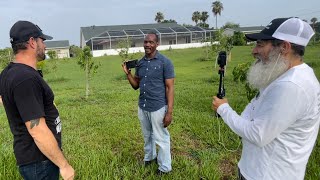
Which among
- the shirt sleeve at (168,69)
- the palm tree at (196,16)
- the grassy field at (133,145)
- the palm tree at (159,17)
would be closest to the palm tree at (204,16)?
the palm tree at (196,16)

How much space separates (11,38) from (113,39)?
162 ft

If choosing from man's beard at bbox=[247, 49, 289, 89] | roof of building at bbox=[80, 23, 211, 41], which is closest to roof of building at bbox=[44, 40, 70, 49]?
roof of building at bbox=[80, 23, 211, 41]

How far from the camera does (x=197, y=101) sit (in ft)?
31.2

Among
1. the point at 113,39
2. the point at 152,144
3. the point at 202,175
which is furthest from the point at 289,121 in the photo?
the point at 113,39

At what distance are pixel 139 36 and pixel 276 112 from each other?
2031 inches

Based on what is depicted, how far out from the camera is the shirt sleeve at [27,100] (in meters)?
2.21

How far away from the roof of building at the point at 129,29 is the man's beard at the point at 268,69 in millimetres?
50059

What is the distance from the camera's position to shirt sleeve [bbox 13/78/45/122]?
2.21 meters

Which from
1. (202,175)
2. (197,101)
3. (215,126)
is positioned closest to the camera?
(202,175)

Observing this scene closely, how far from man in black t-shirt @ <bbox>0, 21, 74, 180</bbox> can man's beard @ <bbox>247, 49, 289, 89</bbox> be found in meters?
1.53

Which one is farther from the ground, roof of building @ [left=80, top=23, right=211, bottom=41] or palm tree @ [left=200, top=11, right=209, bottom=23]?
palm tree @ [left=200, top=11, right=209, bottom=23]

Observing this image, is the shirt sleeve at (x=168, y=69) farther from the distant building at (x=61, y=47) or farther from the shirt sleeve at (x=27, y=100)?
the distant building at (x=61, y=47)

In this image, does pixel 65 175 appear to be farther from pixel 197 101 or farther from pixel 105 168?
pixel 197 101

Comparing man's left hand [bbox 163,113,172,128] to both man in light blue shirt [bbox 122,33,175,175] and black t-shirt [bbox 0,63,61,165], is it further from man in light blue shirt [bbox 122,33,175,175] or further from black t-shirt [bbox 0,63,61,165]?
black t-shirt [bbox 0,63,61,165]
